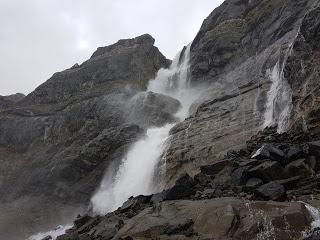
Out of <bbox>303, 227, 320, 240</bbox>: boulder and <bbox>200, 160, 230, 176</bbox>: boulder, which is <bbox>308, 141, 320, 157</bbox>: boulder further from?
<bbox>303, 227, 320, 240</bbox>: boulder

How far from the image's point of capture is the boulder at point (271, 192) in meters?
17.2

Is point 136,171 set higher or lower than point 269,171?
higher

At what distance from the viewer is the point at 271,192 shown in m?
17.4

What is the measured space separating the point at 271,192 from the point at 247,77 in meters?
24.5

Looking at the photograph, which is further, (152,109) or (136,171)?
(152,109)

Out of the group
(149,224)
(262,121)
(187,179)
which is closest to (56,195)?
(262,121)

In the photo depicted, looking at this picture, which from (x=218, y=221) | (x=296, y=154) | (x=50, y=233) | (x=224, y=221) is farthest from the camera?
(x=50, y=233)

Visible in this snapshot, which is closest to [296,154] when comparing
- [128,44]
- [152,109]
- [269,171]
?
[269,171]

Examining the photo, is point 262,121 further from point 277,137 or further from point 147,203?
point 147,203

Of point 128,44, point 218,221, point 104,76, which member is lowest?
point 218,221

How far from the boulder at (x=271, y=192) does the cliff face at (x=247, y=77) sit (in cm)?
607

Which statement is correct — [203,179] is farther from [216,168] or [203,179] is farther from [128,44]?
[128,44]

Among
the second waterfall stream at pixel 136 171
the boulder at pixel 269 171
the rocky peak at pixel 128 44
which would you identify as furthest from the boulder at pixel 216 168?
the rocky peak at pixel 128 44

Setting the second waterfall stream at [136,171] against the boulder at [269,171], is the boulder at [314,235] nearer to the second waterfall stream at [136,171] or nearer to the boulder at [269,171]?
the boulder at [269,171]
